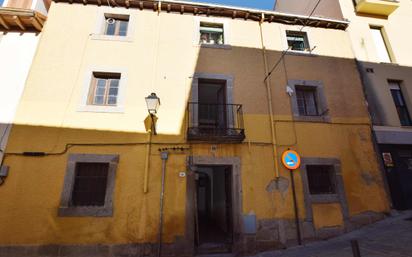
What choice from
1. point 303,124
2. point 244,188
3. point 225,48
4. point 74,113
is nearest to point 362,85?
point 303,124

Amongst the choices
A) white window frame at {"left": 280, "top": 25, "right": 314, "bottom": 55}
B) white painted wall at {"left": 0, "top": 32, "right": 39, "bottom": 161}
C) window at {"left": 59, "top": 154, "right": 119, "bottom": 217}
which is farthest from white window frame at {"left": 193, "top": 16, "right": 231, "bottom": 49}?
white painted wall at {"left": 0, "top": 32, "right": 39, "bottom": 161}

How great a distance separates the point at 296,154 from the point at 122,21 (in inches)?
A: 292

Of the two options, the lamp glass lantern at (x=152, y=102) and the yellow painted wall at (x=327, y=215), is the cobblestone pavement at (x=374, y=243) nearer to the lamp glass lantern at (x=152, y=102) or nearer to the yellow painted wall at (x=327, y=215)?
the yellow painted wall at (x=327, y=215)

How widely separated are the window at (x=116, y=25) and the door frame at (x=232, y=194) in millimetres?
5079

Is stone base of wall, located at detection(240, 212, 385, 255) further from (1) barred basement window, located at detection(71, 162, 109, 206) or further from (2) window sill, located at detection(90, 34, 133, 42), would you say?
(2) window sill, located at detection(90, 34, 133, 42)

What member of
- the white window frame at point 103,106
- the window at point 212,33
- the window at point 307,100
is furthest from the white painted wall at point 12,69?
the window at point 307,100

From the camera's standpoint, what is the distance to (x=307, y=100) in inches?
311

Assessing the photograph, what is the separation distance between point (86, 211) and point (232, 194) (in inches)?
153

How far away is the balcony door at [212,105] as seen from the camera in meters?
7.21

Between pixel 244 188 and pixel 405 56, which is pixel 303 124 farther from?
pixel 405 56

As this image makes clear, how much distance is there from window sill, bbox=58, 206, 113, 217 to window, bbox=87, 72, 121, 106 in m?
2.95

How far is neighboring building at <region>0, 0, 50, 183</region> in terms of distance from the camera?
6.25 meters

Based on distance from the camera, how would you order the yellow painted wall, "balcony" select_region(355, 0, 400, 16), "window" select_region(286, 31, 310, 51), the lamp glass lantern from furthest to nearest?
"balcony" select_region(355, 0, 400, 16), "window" select_region(286, 31, 310, 51), the yellow painted wall, the lamp glass lantern

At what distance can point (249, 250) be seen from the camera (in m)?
5.89
